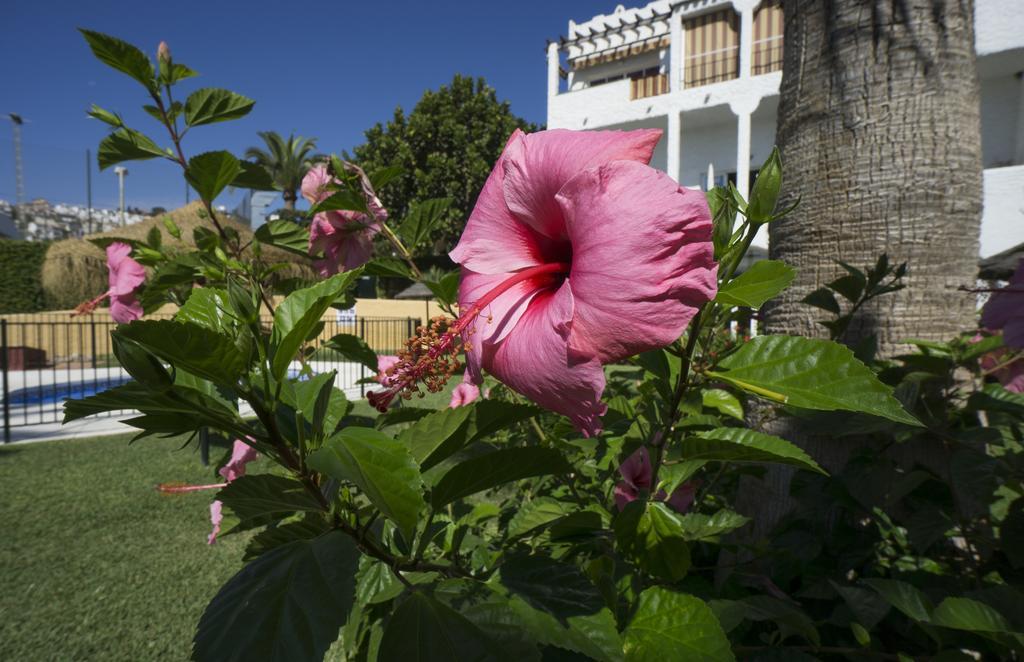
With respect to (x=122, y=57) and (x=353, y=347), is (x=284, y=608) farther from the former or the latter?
(x=122, y=57)

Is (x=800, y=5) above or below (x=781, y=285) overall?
above

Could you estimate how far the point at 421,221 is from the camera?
1398 mm

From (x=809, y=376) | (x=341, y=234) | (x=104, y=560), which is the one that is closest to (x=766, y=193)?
(x=809, y=376)

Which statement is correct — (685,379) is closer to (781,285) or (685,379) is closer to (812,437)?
(781,285)

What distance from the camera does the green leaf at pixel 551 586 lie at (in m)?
0.64

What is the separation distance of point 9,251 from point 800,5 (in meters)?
25.0

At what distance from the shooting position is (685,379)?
729mm

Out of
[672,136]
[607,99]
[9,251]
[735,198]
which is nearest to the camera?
[735,198]

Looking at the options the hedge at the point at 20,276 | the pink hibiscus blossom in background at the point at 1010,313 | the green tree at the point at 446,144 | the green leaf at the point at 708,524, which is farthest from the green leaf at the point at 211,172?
the hedge at the point at 20,276

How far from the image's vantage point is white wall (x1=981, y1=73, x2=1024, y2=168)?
1097cm

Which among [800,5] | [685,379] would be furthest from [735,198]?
[800,5]

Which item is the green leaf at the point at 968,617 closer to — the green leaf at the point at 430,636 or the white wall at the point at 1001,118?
the green leaf at the point at 430,636

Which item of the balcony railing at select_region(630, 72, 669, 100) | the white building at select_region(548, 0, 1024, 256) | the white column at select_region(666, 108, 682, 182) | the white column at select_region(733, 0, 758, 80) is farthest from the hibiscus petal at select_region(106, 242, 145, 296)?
the balcony railing at select_region(630, 72, 669, 100)

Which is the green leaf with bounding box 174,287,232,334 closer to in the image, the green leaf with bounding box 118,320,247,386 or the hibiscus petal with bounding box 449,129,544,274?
the green leaf with bounding box 118,320,247,386
